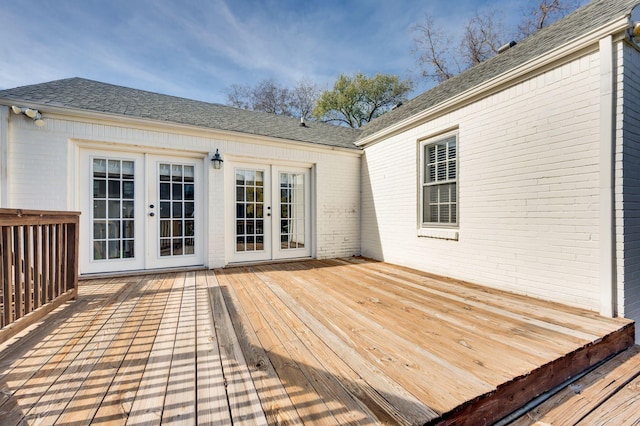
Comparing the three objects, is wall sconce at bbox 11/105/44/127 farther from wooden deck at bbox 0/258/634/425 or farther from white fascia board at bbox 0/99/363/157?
wooden deck at bbox 0/258/634/425

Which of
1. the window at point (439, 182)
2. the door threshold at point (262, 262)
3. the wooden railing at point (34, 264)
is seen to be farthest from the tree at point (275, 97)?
the wooden railing at point (34, 264)

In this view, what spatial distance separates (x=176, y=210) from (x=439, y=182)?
15.4 ft

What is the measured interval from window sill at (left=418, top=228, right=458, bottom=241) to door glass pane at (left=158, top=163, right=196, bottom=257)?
419 centimetres

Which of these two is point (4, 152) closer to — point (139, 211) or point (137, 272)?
point (139, 211)

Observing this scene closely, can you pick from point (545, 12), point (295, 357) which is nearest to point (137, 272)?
point (295, 357)

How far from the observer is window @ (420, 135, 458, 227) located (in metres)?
4.20

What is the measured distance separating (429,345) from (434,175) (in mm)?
3297

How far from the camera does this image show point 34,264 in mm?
2352

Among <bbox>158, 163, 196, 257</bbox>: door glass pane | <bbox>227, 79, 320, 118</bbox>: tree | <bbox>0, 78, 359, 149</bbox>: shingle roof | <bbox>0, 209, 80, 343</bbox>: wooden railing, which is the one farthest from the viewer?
<bbox>227, 79, 320, 118</bbox>: tree

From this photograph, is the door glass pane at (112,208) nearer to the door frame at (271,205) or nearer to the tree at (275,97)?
the door frame at (271,205)

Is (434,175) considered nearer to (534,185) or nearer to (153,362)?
(534,185)

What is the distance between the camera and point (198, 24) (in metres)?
5.65

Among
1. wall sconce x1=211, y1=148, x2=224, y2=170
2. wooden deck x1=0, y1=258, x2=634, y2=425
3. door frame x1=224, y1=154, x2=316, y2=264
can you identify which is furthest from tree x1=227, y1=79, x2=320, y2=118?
wooden deck x1=0, y1=258, x2=634, y2=425

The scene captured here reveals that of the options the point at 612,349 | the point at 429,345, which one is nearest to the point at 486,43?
the point at 612,349
